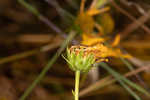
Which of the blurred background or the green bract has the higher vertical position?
the blurred background

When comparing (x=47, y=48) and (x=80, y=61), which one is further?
(x=47, y=48)

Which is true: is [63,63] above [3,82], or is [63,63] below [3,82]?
above

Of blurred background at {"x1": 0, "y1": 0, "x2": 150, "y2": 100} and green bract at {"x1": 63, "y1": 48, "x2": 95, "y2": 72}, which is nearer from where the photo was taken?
green bract at {"x1": 63, "y1": 48, "x2": 95, "y2": 72}

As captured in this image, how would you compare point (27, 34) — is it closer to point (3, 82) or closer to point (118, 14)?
point (3, 82)

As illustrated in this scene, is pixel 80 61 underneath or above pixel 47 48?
underneath

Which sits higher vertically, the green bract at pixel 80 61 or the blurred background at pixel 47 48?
the blurred background at pixel 47 48

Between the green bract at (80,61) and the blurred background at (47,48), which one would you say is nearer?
the green bract at (80,61)

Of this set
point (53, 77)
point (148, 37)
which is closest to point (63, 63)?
point (53, 77)

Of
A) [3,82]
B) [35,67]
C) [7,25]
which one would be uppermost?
[7,25]
